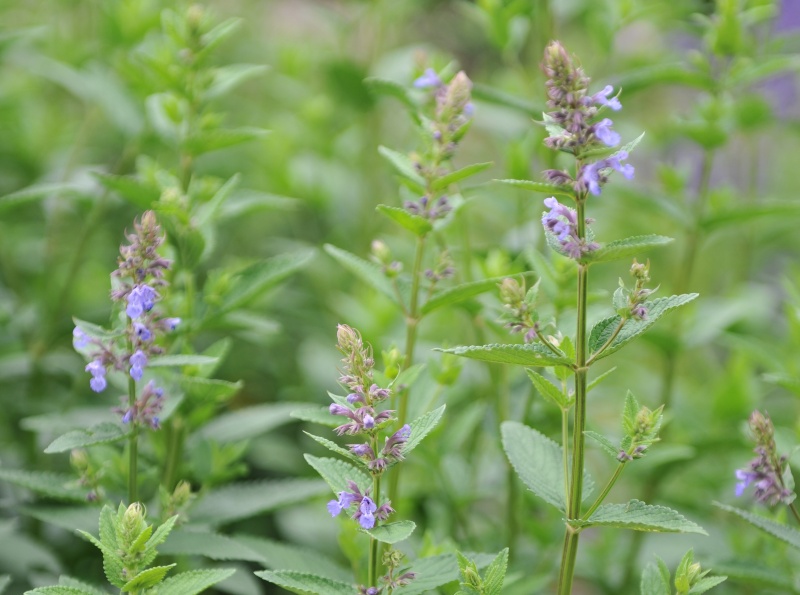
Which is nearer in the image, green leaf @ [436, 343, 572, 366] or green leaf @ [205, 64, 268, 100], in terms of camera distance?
green leaf @ [436, 343, 572, 366]

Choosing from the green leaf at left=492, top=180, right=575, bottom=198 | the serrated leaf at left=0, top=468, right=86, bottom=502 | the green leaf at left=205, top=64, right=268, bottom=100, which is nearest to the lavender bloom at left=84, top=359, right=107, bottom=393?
the serrated leaf at left=0, top=468, right=86, bottom=502

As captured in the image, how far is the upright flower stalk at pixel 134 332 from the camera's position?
1.26m

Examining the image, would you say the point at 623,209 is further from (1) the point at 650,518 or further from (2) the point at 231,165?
(1) the point at 650,518

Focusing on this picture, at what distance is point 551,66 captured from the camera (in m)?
1.12

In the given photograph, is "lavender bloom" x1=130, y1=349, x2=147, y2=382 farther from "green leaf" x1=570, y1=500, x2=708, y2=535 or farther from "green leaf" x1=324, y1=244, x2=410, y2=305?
"green leaf" x1=570, y1=500, x2=708, y2=535

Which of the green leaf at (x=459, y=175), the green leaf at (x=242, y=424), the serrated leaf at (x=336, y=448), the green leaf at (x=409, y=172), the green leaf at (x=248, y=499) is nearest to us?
the serrated leaf at (x=336, y=448)

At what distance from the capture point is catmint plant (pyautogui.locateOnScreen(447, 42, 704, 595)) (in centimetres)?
112

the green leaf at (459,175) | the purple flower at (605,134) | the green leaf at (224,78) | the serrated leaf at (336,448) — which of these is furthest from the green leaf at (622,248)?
the green leaf at (224,78)

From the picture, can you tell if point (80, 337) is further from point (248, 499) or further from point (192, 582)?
point (248, 499)

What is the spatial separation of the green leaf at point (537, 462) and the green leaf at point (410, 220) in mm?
332

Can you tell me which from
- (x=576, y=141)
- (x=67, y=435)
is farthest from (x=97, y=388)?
(x=576, y=141)

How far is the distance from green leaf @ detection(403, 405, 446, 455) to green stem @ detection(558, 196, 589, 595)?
178 mm

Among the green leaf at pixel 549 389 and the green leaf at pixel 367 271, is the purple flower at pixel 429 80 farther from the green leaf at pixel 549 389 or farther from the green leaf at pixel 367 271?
the green leaf at pixel 549 389

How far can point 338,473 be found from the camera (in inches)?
48.8
